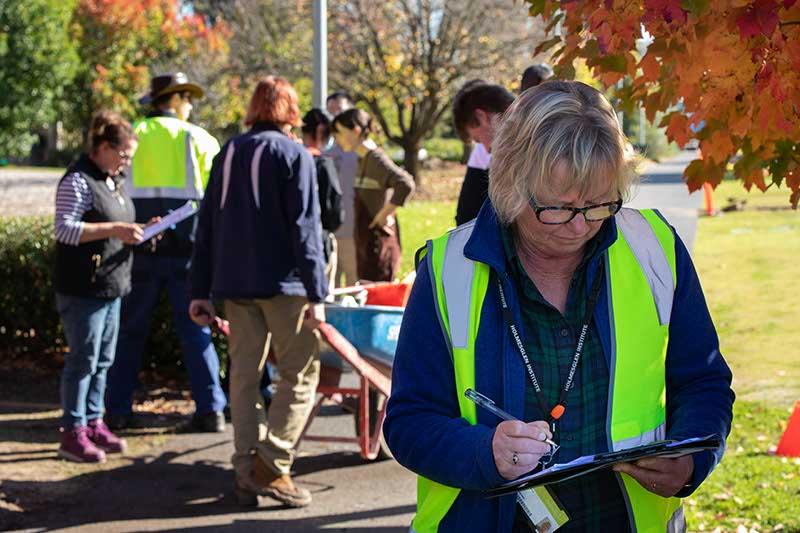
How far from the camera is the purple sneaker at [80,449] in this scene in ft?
22.7

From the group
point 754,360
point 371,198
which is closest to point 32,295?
point 371,198

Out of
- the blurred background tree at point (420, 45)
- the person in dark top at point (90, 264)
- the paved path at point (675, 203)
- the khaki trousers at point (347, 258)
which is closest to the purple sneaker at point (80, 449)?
the person in dark top at point (90, 264)

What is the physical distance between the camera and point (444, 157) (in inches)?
1868

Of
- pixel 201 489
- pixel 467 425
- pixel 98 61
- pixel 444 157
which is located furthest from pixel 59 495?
pixel 98 61

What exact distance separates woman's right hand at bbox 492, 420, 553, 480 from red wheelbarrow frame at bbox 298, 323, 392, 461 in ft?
11.1

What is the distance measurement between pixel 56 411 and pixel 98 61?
43.5 metres

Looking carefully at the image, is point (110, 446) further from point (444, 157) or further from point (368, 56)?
point (444, 157)

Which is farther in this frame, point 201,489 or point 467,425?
point 201,489

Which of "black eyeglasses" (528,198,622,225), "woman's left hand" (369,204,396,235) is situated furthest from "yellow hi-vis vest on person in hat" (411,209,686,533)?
"woman's left hand" (369,204,396,235)

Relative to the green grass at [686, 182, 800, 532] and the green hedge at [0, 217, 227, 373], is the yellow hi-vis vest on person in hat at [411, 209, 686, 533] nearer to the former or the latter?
the green grass at [686, 182, 800, 532]

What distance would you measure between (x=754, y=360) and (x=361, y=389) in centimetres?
486

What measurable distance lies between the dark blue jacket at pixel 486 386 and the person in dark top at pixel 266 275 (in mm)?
3354

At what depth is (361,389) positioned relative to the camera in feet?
21.8

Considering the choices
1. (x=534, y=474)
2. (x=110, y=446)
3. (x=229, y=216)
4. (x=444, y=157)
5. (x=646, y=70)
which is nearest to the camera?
(x=534, y=474)
